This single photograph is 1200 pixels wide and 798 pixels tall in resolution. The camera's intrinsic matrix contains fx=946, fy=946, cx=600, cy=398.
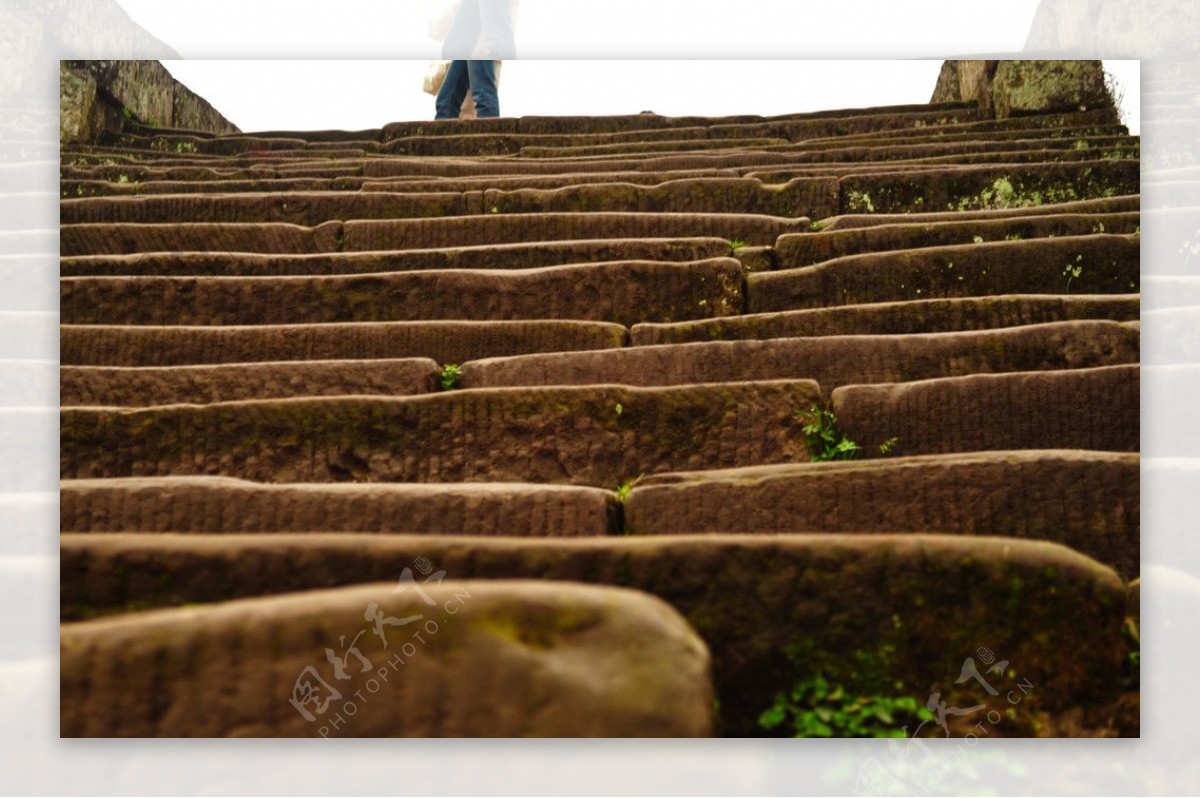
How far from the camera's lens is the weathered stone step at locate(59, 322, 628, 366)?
2879 millimetres

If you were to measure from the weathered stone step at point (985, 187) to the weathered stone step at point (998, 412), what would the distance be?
1.74m

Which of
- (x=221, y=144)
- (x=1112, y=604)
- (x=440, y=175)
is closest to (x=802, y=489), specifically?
(x=1112, y=604)

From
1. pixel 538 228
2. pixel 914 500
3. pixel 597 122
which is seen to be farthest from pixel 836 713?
pixel 597 122

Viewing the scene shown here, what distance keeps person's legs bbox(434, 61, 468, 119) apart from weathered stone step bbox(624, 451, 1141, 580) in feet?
13.2

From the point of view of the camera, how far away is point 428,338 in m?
2.89

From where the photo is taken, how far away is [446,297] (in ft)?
10.3

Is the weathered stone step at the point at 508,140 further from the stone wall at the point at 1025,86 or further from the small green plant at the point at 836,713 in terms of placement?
the small green plant at the point at 836,713

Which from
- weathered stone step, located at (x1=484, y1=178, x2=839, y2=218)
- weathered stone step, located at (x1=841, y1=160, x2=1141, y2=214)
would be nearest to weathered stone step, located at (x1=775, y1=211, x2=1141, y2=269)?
weathered stone step, located at (x1=841, y1=160, x2=1141, y2=214)

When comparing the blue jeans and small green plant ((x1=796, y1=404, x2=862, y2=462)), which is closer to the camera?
small green plant ((x1=796, y1=404, x2=862, y2=462))

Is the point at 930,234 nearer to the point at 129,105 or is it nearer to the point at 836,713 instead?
the point at 836,713

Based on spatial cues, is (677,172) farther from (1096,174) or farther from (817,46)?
(1096,174)

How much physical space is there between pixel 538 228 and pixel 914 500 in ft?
7.11

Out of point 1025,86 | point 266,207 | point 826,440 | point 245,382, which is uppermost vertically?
point 1025,86

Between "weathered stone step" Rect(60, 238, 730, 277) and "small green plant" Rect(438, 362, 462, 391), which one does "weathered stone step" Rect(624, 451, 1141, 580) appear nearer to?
"small green plant" Rect(438, 362, 462, 391)
